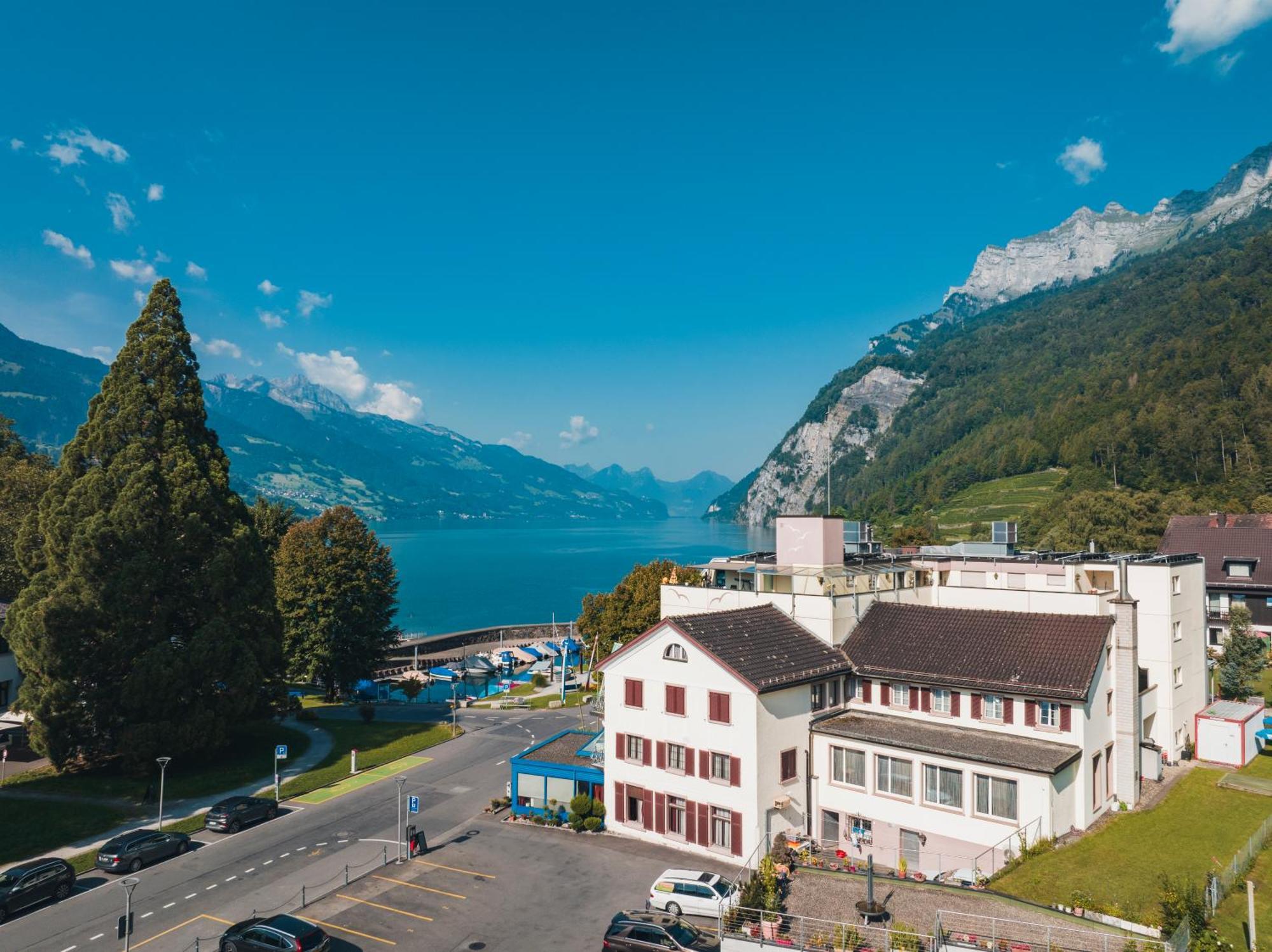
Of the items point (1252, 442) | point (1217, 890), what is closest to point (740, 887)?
point (1217, 890)

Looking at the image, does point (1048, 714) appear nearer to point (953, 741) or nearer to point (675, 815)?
point (953, 741)

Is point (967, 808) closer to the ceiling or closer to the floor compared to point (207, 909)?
closer to the ceiling

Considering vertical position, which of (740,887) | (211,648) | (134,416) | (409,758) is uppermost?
(134,416)

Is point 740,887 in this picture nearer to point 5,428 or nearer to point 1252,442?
point 5,428

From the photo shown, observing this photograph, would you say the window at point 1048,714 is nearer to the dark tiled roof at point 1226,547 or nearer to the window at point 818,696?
the window at point 818,696

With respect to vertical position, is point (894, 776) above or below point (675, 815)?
above

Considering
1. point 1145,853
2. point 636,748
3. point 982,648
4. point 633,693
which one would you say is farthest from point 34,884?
point 1145,853
